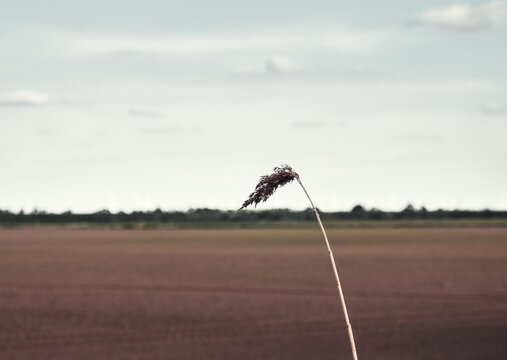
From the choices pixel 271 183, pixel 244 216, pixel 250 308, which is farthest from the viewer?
pixel 244 216

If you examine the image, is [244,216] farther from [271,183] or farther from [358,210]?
[271,183]

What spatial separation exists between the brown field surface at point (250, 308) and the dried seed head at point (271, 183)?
410 inches

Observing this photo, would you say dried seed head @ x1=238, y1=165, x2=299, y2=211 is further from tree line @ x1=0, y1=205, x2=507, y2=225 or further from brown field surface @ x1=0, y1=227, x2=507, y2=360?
tree line @ x1=0, y1=205, x2=507, y2=225

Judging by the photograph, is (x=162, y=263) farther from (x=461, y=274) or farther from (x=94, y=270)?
(x=461, y=274)

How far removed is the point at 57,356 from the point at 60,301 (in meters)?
7.28

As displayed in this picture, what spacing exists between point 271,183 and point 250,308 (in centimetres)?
1595

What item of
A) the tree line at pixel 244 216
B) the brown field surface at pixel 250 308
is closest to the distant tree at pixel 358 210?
the tree line at pixel 244 216

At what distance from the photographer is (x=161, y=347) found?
14320mm

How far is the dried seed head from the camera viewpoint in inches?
130

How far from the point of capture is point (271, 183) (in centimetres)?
336

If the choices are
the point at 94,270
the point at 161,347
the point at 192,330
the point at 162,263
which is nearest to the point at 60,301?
the point at 192,330

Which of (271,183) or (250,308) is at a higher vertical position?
(271,183)

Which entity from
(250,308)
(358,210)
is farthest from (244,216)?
(250,308)

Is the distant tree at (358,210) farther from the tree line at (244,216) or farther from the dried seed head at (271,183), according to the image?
the dried seed head at (271,183)
